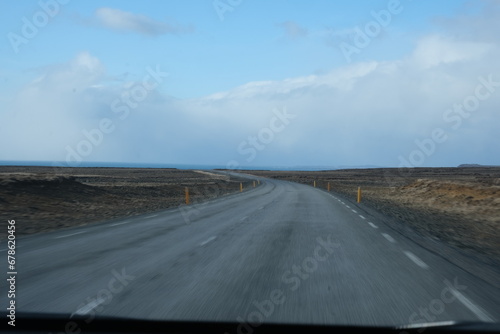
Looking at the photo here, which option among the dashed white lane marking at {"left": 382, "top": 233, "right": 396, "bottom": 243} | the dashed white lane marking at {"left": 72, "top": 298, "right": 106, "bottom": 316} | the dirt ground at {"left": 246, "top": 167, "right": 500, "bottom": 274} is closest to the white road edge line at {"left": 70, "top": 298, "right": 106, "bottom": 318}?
the dashed white lane marking at {"left": 72, "top": 298, "right": 106, "bottom": 316}

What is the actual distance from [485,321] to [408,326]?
93 centimetres

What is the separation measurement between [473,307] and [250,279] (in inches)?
119

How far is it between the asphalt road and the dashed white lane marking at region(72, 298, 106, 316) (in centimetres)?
1

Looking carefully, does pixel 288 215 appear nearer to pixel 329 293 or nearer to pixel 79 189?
pixel 329 293

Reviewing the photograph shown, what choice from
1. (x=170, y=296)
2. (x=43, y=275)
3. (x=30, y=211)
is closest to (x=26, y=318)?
(x=170, y=296)

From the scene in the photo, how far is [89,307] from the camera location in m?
5.42

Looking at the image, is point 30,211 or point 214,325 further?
point 30,211

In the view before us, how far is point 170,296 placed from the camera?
235 inches

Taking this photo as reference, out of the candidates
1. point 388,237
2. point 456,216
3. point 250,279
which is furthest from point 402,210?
point 250,279

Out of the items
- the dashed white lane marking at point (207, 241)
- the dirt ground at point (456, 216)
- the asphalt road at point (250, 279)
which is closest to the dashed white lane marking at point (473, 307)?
the asphalt road at point (250, 279)

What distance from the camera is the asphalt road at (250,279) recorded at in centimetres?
529

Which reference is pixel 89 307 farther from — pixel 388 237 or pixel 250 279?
pixel 388 237

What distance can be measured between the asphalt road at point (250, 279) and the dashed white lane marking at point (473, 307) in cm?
1

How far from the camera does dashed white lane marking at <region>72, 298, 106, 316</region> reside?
520 cm
